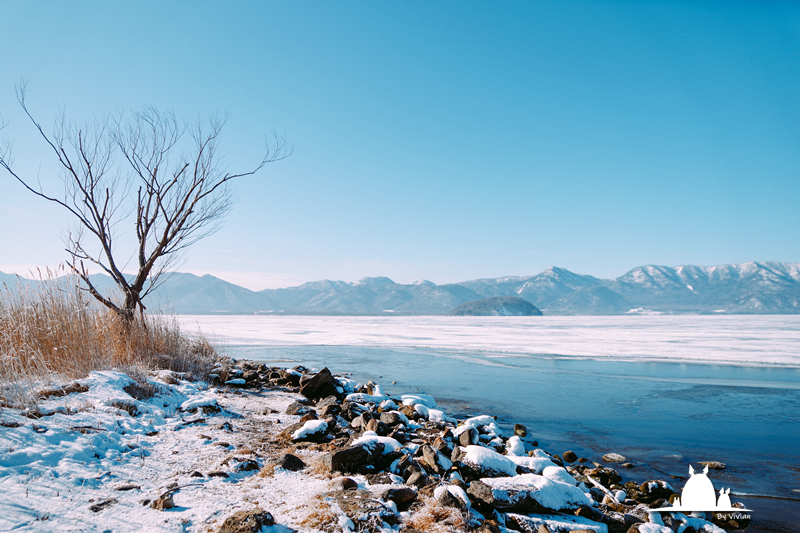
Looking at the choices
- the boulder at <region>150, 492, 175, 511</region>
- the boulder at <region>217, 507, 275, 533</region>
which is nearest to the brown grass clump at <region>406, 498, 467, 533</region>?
the boulder at <region>217, 507, 275, 533</region>

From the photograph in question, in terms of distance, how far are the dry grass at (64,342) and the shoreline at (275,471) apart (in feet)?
1.79

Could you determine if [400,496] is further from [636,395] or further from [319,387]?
[636,395]

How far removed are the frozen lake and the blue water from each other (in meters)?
0.02

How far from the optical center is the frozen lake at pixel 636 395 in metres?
5.77

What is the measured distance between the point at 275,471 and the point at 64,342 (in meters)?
4.20

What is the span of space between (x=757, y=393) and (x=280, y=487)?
11.7m

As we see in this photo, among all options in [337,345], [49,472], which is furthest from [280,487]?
[337,345]

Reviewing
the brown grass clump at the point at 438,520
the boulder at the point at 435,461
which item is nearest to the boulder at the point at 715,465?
the boulder at the point at 435,461

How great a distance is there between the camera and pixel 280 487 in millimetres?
3455

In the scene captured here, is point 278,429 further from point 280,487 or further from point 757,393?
point 757,393

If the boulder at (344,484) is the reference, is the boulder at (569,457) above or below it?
below

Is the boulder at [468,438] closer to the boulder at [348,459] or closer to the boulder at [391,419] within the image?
the boulder at [391,419]

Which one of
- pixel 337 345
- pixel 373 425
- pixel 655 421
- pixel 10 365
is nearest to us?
pixel 10 365

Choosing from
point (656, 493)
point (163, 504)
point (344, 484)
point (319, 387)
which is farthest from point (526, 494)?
point (319, 387)
